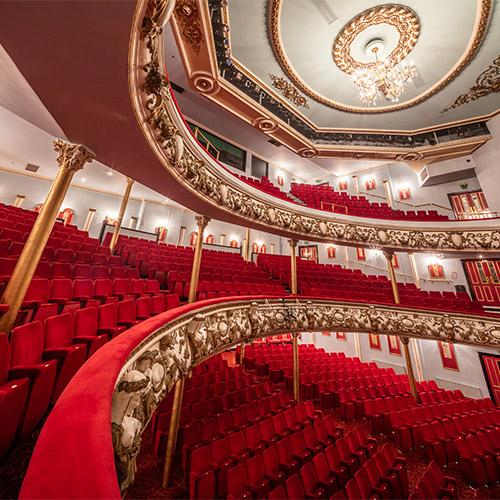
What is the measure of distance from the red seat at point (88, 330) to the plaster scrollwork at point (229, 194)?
1953 millimetres

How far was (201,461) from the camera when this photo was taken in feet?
9.83

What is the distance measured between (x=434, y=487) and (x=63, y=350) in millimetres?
5288

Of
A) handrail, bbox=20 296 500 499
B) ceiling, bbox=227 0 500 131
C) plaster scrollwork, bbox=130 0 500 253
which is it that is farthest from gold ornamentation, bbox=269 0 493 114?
handrail, bbox=20 296 500 499

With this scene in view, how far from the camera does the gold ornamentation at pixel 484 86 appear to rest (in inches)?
291

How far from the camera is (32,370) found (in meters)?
1.43

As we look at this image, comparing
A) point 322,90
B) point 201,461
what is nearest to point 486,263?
point 322,90

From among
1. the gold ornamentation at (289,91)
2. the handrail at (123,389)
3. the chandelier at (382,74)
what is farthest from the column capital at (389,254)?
the gold ornamentation at (289,91)

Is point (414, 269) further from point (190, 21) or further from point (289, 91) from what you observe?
point (190, 21)

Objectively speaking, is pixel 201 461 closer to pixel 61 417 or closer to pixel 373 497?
pixel 373 497

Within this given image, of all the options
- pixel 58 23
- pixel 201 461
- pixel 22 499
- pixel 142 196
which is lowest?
pixel 201 461

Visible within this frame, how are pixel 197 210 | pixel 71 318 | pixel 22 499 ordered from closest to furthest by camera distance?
pixel 22 499 < pixel 71 318 < pixel 197 210

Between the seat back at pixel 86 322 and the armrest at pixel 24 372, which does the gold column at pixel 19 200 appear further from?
the armrest at pixel 24 372

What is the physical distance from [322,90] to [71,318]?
10.2 metres

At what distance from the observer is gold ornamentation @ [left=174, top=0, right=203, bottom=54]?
5.45 m
